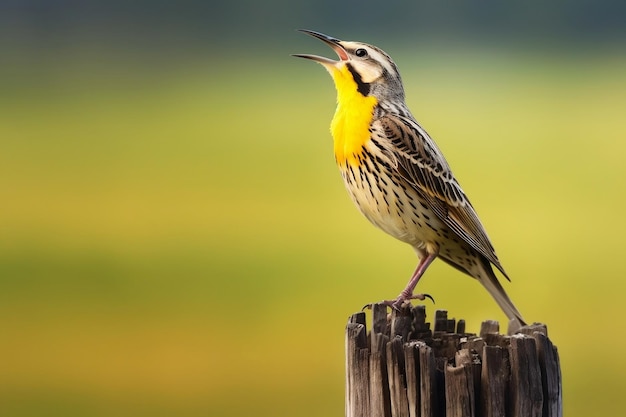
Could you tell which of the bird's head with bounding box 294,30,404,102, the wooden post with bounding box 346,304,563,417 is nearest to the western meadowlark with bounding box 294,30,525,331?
the bird's head with bounding box 294,30,404,102

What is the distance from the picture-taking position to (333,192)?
1037 centimetres

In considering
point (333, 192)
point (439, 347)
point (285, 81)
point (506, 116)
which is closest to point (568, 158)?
point (506, 116)

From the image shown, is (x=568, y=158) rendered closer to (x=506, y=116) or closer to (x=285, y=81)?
(x=506, y=116)

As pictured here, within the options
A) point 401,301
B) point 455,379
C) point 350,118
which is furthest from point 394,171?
point 455,379

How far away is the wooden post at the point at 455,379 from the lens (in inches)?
130

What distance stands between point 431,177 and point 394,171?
207mm

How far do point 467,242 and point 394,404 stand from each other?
6.02ft

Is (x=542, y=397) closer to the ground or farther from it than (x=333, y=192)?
closer to the ground

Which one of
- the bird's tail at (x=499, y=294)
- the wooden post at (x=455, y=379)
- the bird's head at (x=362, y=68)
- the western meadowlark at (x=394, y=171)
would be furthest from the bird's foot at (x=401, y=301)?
the bird's head at (x=362, y=68)

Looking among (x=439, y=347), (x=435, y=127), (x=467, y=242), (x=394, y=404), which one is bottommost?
(x=394, y=404)

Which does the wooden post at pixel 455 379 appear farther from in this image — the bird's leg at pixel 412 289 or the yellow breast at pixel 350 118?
the yellow breast at pixel 350 118

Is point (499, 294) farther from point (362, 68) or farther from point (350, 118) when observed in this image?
point (362, 68)

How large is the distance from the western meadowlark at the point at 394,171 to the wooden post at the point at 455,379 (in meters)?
1.60

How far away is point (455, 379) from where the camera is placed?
3289 millimetres
